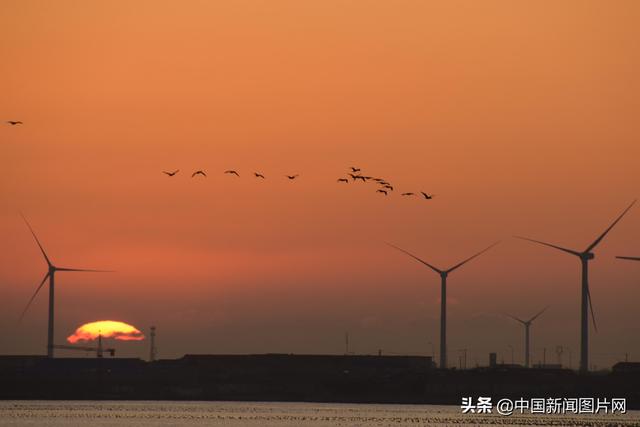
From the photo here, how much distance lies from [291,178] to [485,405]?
29.2 m

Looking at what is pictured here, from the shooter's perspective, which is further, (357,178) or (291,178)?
(357,178)

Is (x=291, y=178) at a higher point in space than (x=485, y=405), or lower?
higher

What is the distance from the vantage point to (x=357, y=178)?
180 m

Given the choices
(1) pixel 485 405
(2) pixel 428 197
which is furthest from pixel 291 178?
(1) pixel 485 405

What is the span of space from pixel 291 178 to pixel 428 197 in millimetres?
15108

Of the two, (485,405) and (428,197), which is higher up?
(428,197)

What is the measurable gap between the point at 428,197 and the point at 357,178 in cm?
1260

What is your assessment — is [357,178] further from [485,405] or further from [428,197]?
[485,405]

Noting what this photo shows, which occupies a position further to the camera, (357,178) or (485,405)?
(357,178)

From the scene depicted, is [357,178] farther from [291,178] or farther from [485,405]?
[485,405]

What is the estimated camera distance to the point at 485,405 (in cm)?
16200

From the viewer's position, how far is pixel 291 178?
536ft

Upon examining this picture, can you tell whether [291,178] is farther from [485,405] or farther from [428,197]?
[485,405]

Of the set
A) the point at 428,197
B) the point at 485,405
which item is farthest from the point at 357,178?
the point at 485,405
